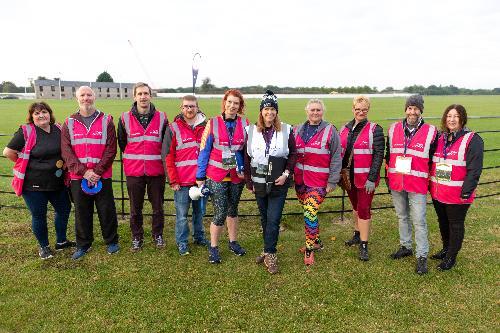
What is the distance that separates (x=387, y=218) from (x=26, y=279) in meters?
5.19

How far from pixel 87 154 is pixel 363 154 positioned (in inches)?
128

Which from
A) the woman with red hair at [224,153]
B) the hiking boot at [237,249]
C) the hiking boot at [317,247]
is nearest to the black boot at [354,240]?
the hiking boot at [317,247]

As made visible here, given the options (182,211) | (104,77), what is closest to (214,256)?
(182,211)

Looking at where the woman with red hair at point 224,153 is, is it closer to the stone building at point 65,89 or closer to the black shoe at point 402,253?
the black shoe at point 402,253

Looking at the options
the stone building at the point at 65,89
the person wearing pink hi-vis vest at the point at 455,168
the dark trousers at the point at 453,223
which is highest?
the stone building at the point at 65,89

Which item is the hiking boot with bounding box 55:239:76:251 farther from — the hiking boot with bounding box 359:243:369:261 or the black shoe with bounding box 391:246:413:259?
the black shoe with bounding box 391:246:413:259

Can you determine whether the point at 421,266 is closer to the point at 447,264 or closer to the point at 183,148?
the point at 447,264

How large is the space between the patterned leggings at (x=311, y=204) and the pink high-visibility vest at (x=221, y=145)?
809 millimetres

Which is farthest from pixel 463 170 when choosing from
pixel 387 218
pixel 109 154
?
pixel 109 154

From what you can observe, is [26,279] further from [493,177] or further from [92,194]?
[493,177]

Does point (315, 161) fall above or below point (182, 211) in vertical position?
above

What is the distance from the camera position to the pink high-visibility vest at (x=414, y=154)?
4.27m

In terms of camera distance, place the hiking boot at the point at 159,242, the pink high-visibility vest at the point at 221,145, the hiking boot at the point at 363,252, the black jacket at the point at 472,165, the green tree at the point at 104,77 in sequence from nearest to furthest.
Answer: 1. the black jacket at the point at 472,165
2. the pink high-visibility vest at the point at 221,145
3. the hiking boot at the point at 363,252
4. the hiking boot at the point at 159,242
5. the green tree at the point at 104,77

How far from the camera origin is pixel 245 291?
158 inches
